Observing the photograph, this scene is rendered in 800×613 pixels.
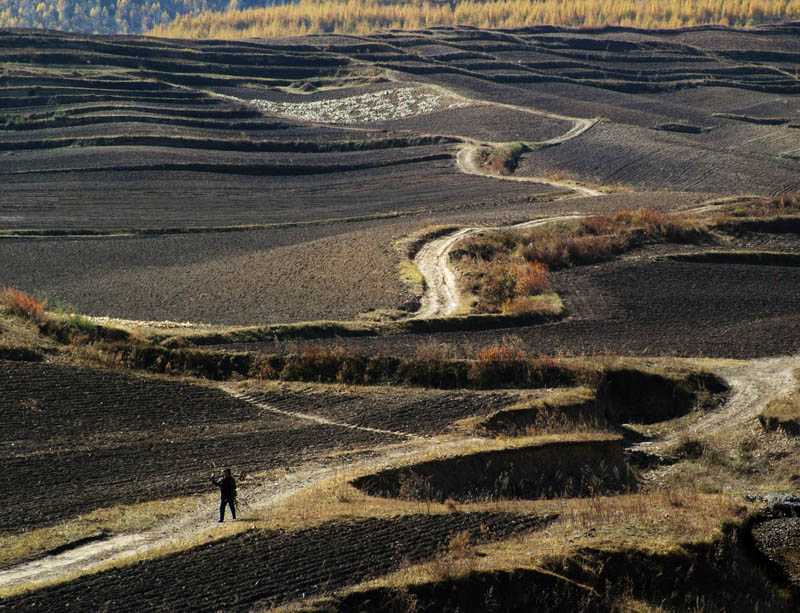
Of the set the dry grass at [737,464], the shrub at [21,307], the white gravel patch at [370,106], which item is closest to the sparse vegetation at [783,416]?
the dry grass at [737,464]

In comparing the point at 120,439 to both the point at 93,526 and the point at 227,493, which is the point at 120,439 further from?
the point at 227,493

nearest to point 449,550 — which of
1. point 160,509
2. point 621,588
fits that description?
point 621,588

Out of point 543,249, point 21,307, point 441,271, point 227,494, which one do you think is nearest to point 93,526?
point 227,494

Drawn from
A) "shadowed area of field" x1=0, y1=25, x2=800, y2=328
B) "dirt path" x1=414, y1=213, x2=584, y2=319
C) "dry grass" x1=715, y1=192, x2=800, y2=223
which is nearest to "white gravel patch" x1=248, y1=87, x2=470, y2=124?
"shadowed area of field" x1=0, y1=25, x2=800, y2=328

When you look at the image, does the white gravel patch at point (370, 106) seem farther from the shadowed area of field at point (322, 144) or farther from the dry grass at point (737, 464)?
the dry grass at point (737, 464)

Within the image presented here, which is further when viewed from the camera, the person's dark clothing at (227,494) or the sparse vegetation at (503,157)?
the sparse vegetation at (503,157)

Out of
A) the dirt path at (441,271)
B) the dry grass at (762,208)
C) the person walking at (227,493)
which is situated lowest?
the dirt path at (441,271)

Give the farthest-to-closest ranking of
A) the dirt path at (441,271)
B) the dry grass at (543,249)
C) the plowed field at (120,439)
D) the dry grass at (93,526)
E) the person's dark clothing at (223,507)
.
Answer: the dry grass at (543,249) → the dirt path at (441,271) → the plowed field at (120,439) → the person's dark clothing at (223,507) → the dry grass at (93,526)

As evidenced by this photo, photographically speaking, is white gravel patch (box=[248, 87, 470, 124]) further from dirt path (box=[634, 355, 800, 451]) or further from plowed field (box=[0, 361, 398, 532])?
plowed field (box=[0, 361, 398, 532])
